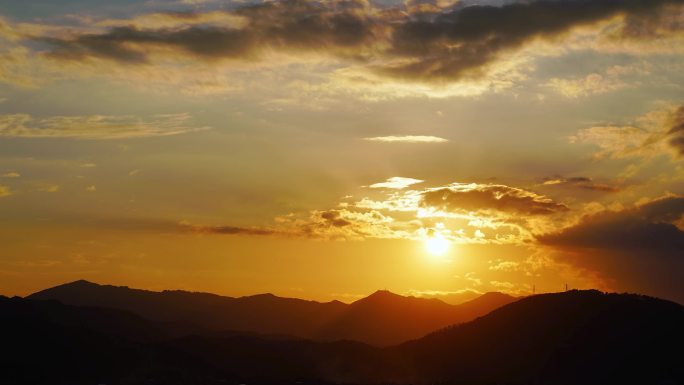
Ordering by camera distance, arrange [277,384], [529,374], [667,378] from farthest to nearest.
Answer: [529,374], [277,384], [667,378]

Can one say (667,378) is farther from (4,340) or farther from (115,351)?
(4,340)

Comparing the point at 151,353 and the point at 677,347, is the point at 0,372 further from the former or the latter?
the point at 677,347

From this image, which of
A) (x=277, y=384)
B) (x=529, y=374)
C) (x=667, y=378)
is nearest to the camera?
(x=667, y=378)

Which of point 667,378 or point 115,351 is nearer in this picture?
point 667,378

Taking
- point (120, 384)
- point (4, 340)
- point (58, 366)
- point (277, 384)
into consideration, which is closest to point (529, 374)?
point (277, 384)

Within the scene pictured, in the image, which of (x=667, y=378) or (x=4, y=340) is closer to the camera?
(x=667, y=378)

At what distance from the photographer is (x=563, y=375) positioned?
19200 centimetres

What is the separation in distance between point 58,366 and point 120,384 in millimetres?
19470

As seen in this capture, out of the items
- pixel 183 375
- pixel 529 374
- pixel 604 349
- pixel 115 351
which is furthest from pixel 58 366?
pixel 604 349

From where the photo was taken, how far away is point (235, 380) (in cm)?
19600

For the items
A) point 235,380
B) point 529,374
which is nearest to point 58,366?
point 235,380

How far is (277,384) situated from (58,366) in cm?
5514

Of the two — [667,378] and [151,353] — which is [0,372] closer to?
[151,353]

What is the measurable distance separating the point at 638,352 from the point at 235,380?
10253cm
